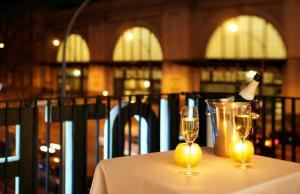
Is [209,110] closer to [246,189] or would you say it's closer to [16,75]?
[246,189]

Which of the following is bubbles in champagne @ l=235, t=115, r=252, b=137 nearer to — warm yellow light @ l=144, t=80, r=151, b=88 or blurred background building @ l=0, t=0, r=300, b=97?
blurred background building @ l=0, t=0, r=300, b=97

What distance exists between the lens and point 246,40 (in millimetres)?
22406

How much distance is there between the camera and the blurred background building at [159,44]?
67.4 ft

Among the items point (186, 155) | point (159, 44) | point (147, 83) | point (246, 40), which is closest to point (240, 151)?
point (186, 155)

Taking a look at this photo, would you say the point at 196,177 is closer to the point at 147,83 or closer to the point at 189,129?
the point at 189,129

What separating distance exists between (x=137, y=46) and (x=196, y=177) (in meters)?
26.2

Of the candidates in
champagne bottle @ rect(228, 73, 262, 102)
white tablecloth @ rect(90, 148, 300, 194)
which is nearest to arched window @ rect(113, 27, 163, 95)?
champagne bottle @ rect(228, 73, 262, 102)

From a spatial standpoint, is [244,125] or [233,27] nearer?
[244,125]

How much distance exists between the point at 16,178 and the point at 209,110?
7.37ft

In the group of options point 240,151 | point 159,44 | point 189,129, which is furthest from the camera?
point 159,44

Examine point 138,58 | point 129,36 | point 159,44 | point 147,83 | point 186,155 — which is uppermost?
point 129,36

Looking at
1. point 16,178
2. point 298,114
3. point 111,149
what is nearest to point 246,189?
point 16,178

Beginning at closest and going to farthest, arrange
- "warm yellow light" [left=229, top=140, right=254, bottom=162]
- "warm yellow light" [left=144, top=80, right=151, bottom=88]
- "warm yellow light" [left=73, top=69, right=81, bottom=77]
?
"warm yellow light" [left=229, top=140, right=254, bottom=162] → "warm yellow light" [left=144, top=80, right=151, bottom=88] → "warm yellow light" [left=73, top=69, right=81, bottom=77]

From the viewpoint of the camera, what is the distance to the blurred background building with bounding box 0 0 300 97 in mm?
20531
